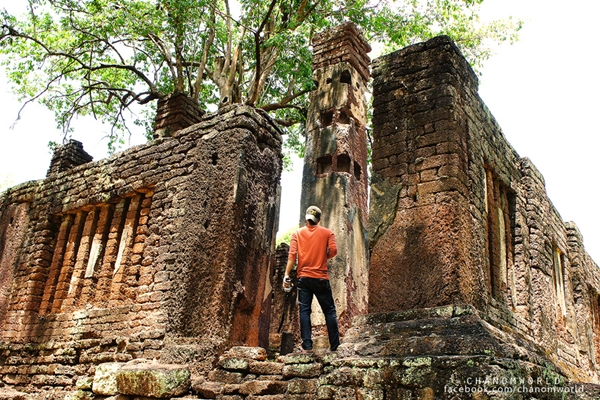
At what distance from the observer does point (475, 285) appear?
184 inches

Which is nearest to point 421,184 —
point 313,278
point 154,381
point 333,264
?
point 313,278

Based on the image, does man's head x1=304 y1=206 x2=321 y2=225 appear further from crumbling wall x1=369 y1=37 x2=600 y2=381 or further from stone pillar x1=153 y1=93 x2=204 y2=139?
stone pillar x1=153 y1=93 x2=204 y2=139

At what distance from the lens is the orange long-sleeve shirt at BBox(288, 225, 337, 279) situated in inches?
203

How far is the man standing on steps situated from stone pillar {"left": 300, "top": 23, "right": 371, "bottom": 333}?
116 inches

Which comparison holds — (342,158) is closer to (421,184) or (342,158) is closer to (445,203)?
(421,184)

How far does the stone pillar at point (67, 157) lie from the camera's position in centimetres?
958

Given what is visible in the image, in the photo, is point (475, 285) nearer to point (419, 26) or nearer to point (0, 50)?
point (419, 26)

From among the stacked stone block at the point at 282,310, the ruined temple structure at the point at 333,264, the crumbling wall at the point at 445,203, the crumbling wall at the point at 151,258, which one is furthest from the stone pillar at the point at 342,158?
the stacked stone block at the point at 282,310

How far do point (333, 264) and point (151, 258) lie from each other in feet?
9.90

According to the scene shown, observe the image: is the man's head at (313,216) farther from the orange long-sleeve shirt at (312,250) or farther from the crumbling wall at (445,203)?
the crumbling wall at (445,203)

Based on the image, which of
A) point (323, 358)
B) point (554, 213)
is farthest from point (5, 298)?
point (554, 213)

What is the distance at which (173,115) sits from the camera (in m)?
8.44

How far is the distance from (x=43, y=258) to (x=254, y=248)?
4.23 m

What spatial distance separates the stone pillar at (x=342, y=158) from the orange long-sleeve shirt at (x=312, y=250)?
2966 mm
